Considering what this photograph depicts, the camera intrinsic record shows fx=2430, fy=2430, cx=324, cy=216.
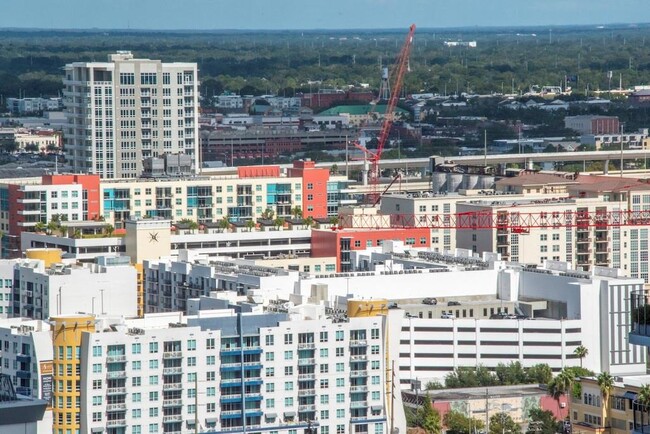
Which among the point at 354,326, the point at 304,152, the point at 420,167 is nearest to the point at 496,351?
the point at 354,326

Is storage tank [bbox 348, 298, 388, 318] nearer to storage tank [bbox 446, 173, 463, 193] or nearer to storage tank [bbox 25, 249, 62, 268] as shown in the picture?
storage tank [bbox 25, 249, 62, 268]

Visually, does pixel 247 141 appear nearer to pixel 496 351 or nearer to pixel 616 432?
pixel 496 351

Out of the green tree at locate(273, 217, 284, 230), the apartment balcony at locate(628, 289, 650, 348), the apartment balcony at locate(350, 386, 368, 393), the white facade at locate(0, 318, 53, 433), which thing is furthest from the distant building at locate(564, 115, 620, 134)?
the apartment balcony at locate(628, 289, 650, 348)

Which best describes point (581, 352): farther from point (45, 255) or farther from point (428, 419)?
point (45, 255)

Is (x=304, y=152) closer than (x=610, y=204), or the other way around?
(x=610, y=204)

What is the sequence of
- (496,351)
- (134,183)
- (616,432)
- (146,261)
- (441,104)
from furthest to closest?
(441,104) → (134,183) → (146,261) → (496,351) → (616,432)

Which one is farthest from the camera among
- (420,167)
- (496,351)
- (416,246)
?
(420,167)

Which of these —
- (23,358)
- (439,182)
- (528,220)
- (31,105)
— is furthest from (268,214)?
(31,105)
